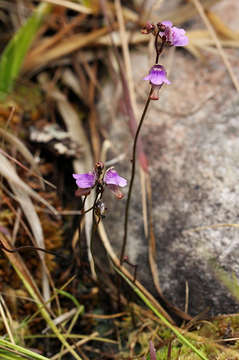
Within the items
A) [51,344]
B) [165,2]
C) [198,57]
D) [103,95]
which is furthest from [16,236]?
[165,2]

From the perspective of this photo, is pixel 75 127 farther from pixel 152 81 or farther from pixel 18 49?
pixel 152 81

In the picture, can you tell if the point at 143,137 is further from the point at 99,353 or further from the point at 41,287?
the point at 99,353

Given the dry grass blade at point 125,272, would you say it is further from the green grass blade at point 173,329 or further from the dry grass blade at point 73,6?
the dry grass blade at point 73,6

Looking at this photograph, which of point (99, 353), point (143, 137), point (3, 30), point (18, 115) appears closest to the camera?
point (99, 353)

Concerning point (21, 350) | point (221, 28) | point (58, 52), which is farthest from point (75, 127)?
point (21, 350)

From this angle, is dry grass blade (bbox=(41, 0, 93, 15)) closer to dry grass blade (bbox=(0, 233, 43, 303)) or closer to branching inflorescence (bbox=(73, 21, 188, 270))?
branching inflorescence (bbox=(73, 21, 188, 270))

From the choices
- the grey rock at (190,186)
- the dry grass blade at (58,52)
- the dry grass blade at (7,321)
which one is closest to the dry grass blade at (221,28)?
the grey rock at (190,186)

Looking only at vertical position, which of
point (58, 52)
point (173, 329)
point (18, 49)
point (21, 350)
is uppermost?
point (58, 52)

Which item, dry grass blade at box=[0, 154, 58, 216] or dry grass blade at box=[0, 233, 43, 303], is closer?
dry grass blade at box=[0, 233, 43, 303]

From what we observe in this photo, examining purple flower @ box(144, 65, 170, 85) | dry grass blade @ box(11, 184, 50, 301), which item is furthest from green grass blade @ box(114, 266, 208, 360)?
purple flower @ box(144, 65, 170, 85)
